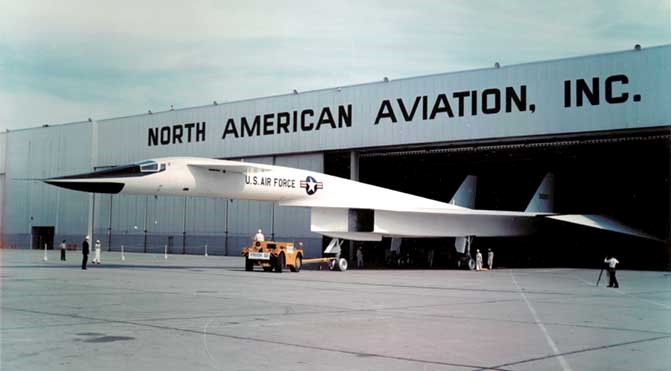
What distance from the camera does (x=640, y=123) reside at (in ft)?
88.6

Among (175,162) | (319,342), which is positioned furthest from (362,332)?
(175,162)

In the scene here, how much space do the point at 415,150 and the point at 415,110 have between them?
390 centimetres

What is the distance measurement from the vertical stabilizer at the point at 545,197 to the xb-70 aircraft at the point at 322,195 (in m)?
0.98

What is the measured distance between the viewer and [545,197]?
35.2 m

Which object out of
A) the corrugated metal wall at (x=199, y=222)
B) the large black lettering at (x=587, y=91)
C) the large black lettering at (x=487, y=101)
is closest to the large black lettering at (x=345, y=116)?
the corrugated metal wall at (x=199, y=222)

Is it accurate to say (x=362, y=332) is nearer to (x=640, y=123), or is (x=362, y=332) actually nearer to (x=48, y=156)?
(x=640, y=123)

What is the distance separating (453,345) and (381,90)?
26966 mm

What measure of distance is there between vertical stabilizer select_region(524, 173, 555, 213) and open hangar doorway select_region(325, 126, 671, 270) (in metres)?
0.93

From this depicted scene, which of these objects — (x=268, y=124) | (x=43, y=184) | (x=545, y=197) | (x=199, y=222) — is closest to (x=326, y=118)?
(x=268, y=124)

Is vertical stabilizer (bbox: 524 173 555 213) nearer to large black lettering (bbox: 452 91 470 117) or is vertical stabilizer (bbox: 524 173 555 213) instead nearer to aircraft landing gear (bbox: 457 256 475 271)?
aircraft landing gear (bbox: 457 256 475 271)

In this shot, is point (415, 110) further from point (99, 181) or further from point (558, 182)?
point (99, 181)

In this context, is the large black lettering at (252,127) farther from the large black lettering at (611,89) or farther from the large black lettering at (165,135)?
the large black lettering at (611,89)

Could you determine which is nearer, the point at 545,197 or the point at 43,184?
the point at 545,197

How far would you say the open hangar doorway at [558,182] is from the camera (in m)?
33.7
